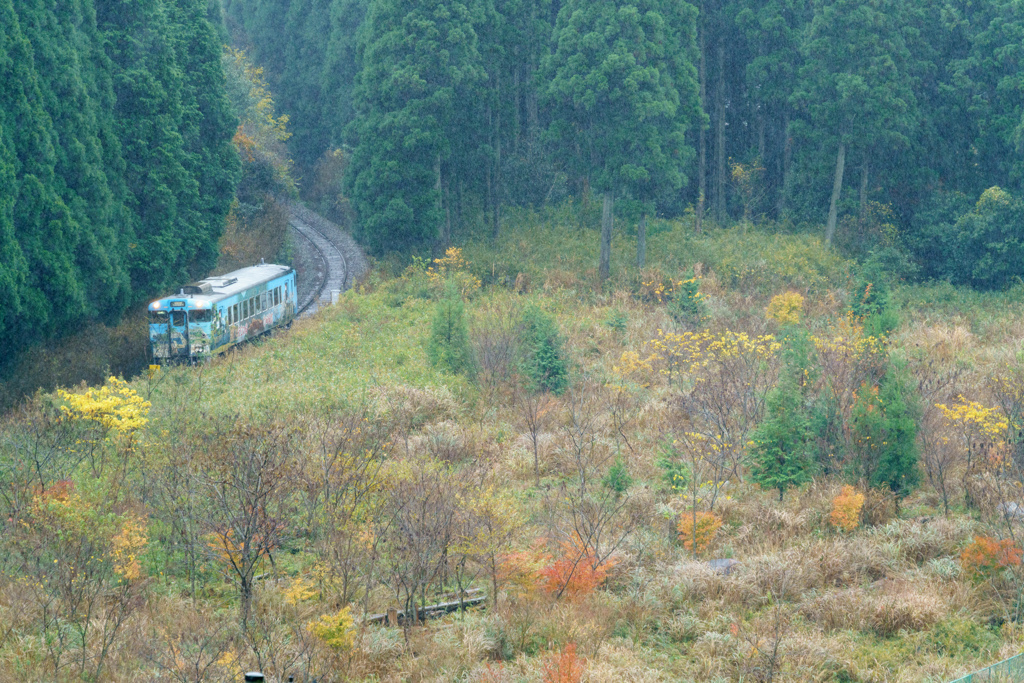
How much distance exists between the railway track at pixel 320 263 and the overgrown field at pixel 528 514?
428 inches

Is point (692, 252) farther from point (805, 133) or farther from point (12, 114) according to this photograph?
point (12, 114)

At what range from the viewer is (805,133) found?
1249 inches

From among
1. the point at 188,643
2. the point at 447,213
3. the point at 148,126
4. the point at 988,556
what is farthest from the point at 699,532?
the point at 447,213

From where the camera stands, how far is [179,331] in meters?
21.5

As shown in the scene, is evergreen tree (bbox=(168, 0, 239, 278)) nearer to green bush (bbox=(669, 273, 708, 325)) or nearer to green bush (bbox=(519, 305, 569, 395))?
green bush (bbox=(519, 305, 569, 395))

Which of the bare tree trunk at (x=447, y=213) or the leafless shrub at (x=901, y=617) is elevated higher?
the bare tree trunk at (x=447, y=213)

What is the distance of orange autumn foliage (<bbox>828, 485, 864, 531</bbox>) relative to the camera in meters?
12.2

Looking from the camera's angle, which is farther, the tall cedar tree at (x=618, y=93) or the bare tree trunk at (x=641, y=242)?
the bare tree trunk at (x=641, y=242)

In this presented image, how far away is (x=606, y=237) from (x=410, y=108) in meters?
7.91

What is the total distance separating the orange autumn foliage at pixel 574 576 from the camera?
33.6ft

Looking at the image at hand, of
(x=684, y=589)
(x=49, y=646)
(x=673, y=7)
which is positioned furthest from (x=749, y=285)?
(x=49, y=646)

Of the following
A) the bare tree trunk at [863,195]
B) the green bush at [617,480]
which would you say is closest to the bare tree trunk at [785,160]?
the bare tree trunk at [863,195]

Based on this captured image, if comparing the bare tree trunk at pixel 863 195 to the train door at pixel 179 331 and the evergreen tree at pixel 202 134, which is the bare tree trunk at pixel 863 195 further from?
the train door at pixel 179 331

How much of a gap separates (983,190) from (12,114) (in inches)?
1199
